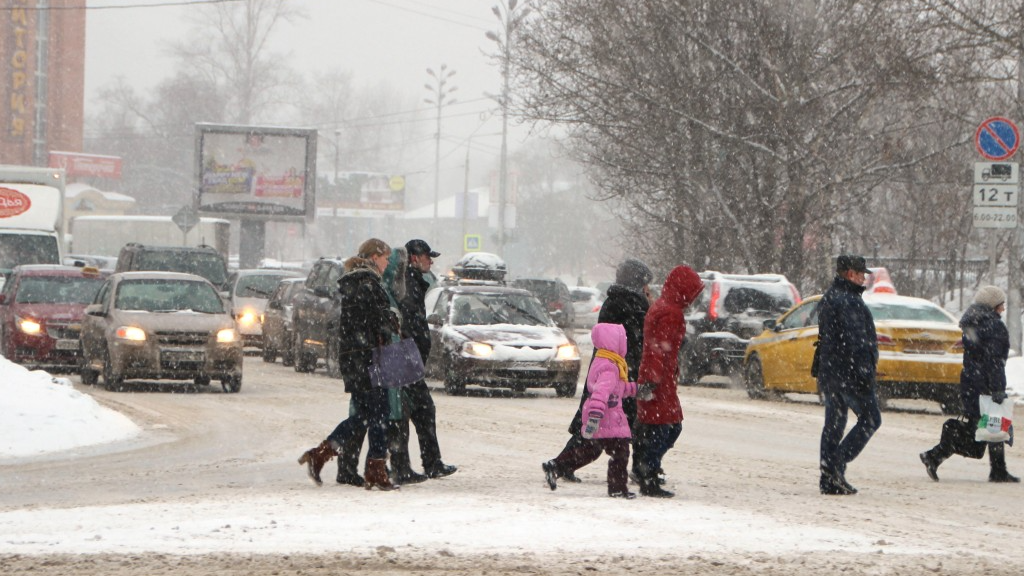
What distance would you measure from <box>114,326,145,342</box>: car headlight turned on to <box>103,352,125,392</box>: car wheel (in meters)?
0.36

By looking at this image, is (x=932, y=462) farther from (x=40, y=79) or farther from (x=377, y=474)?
(x=40, y=79)

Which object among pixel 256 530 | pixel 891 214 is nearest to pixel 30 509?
pixel 256 530

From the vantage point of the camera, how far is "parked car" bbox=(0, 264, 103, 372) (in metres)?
23.5

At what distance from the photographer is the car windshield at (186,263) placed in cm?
3130

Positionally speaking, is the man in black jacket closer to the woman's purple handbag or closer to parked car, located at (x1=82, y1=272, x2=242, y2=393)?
the woman's purple handbag

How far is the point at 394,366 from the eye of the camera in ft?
34.8

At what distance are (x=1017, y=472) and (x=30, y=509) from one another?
7.88 meters

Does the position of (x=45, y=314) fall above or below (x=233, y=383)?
above

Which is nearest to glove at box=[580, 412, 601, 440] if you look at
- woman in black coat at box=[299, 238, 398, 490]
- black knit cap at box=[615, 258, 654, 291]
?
black knit cap at box=[615, 258, 654, 291]

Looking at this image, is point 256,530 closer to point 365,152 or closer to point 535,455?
point 535,455

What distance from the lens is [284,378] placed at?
24906mm

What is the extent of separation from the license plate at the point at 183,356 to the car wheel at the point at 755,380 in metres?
7.24

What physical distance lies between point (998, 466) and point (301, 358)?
1583cm

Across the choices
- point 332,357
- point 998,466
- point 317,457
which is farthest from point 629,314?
point 332,357
